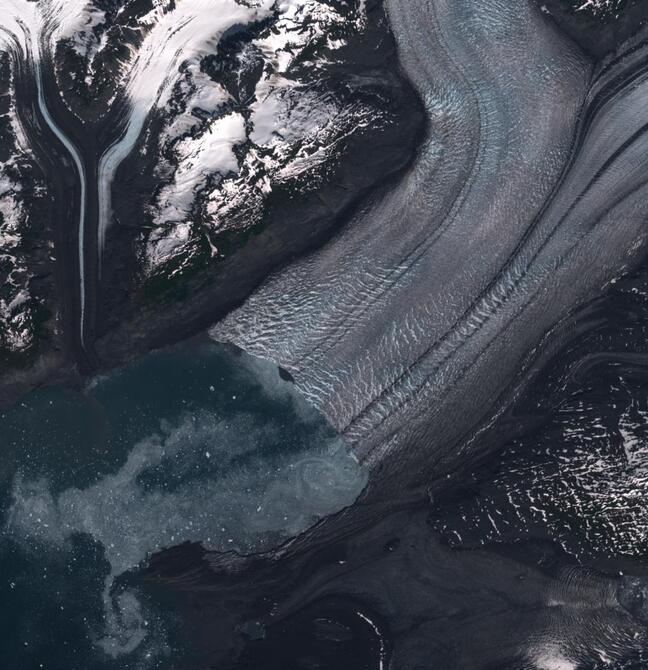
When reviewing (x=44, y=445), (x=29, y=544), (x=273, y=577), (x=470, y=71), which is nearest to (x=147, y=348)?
(x=44, y=445)

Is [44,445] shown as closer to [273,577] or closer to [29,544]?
[29,544]

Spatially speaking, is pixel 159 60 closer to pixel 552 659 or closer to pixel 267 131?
pixel 267 131

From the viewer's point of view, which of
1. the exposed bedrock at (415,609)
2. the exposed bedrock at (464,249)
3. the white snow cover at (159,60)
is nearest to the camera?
the exposed bedrock at (415,609)

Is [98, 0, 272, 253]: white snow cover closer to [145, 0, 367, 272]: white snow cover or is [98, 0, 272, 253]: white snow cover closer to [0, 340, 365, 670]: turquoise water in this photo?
[145, 0, 367, 272]: white snow cover

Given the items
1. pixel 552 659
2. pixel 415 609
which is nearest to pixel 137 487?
pixel 415 609

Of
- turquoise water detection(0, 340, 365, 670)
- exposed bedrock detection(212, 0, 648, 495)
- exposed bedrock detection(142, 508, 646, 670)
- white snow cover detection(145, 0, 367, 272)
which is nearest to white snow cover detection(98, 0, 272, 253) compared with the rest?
white snow cover detection(145, 0, 367, 272)

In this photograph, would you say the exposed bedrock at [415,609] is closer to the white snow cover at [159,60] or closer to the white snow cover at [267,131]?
the white snow cover at [267,131]

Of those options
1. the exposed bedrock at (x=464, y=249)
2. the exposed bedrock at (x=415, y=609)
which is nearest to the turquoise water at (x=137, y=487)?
the exposed bedrock at (x=415, y=609)
